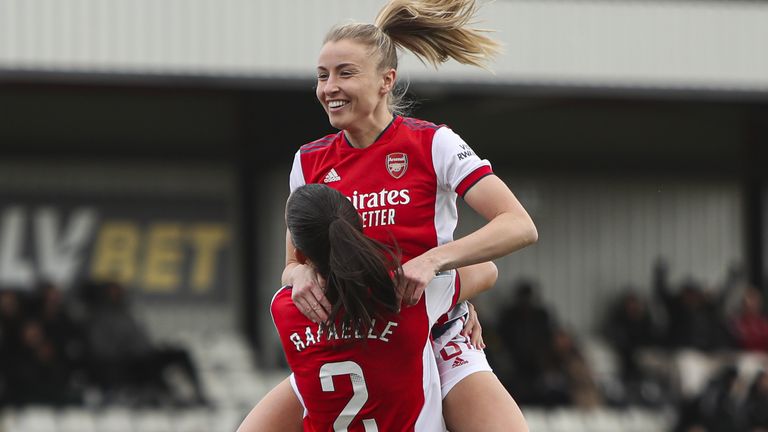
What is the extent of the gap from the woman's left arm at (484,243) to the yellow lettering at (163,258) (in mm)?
13843

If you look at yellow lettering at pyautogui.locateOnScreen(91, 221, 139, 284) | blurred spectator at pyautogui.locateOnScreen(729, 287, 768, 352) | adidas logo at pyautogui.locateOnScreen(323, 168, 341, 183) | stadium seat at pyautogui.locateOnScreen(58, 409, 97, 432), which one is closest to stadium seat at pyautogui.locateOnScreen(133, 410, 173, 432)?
stadium seat at pyautogui.locateOnScreen(58, 409, 97, 432)

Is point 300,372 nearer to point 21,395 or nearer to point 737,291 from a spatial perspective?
point 21,395

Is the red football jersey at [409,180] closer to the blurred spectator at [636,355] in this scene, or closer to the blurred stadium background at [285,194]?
the blurred stadium background at [285,194]

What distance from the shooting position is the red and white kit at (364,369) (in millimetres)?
4172

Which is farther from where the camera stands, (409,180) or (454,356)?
(454,356)

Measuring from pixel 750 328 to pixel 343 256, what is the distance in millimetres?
13441

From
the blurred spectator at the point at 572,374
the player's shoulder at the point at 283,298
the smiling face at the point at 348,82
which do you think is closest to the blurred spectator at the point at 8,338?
the blurred spectator at the point at 572,374

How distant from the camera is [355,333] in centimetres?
413

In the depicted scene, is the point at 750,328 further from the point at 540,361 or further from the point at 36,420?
the point at 36,420

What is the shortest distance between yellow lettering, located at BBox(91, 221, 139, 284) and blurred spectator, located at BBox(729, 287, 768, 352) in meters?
7.40

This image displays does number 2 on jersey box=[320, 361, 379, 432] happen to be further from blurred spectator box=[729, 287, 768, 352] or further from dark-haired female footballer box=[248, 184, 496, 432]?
blurred spectator box=[729, 287, 768, 352]

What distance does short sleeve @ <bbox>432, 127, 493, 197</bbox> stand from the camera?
4305 mm

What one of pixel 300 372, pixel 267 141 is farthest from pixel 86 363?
pixel 300 372

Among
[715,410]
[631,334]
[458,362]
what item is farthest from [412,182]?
[631,334]
